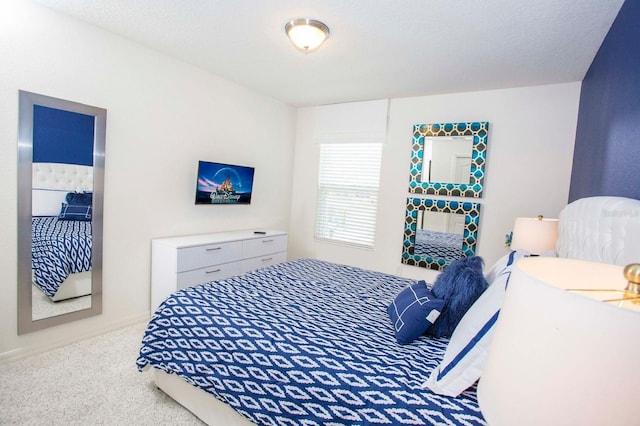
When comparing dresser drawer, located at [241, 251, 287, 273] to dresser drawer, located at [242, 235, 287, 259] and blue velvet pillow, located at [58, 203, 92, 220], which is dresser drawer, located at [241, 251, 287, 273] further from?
blue velvet pillow, located at [58, 203, 92, 220]

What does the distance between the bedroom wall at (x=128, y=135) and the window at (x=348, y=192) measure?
3.37ft

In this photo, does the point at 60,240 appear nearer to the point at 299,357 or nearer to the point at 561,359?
the point at 299,357

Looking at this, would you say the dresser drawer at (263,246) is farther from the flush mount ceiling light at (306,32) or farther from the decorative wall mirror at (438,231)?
the flush mount ceiling light at (306,32)

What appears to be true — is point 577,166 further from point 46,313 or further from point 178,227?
point 46,313

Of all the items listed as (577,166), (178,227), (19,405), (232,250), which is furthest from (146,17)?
(577,166)

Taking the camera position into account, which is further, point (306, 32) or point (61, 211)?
point (61, 211)

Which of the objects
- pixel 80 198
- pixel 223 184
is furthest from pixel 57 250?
pixel 223 184

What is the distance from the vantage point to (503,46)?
8.17ft

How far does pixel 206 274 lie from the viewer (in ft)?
10.6

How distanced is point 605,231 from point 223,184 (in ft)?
10.9

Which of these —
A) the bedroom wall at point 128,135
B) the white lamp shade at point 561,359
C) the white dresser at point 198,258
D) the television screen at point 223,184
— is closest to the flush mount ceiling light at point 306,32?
the bedroom wall at point 128,135

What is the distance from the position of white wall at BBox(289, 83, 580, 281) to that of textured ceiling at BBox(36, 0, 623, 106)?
0.61ft

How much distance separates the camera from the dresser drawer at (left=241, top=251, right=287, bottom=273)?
369 cm

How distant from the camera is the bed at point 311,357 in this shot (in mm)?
1228
